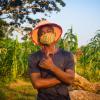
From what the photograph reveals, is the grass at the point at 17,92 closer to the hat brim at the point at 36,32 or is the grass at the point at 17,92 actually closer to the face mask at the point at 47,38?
the hat brim at the point at 36,32

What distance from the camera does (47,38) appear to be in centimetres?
346

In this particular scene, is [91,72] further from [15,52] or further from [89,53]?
[15,52]

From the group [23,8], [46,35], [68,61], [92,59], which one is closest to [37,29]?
[46,35]

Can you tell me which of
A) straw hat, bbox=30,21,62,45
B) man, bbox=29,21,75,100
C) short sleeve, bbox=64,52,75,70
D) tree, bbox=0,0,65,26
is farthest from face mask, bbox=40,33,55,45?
tree, bbox=0,0,65,26

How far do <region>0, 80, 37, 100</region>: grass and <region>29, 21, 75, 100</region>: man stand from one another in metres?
7.31

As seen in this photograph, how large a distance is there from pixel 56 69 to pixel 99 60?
42.1ft

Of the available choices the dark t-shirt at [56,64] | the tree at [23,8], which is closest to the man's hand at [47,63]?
the dark t-shirt at [56,64]

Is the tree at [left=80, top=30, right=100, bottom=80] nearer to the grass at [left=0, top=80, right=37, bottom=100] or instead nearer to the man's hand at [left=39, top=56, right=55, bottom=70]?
the grass at [left=0, top=80, right=37, bottom=100]

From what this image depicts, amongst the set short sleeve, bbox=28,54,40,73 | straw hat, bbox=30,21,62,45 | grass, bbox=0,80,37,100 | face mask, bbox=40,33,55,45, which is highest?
straw hat, bbox=30,21,62,45

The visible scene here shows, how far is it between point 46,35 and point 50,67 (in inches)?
14.1

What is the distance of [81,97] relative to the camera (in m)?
7.98

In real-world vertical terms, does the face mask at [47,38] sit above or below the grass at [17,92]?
above

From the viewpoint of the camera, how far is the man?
341cm

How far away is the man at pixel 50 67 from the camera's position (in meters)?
3.41
